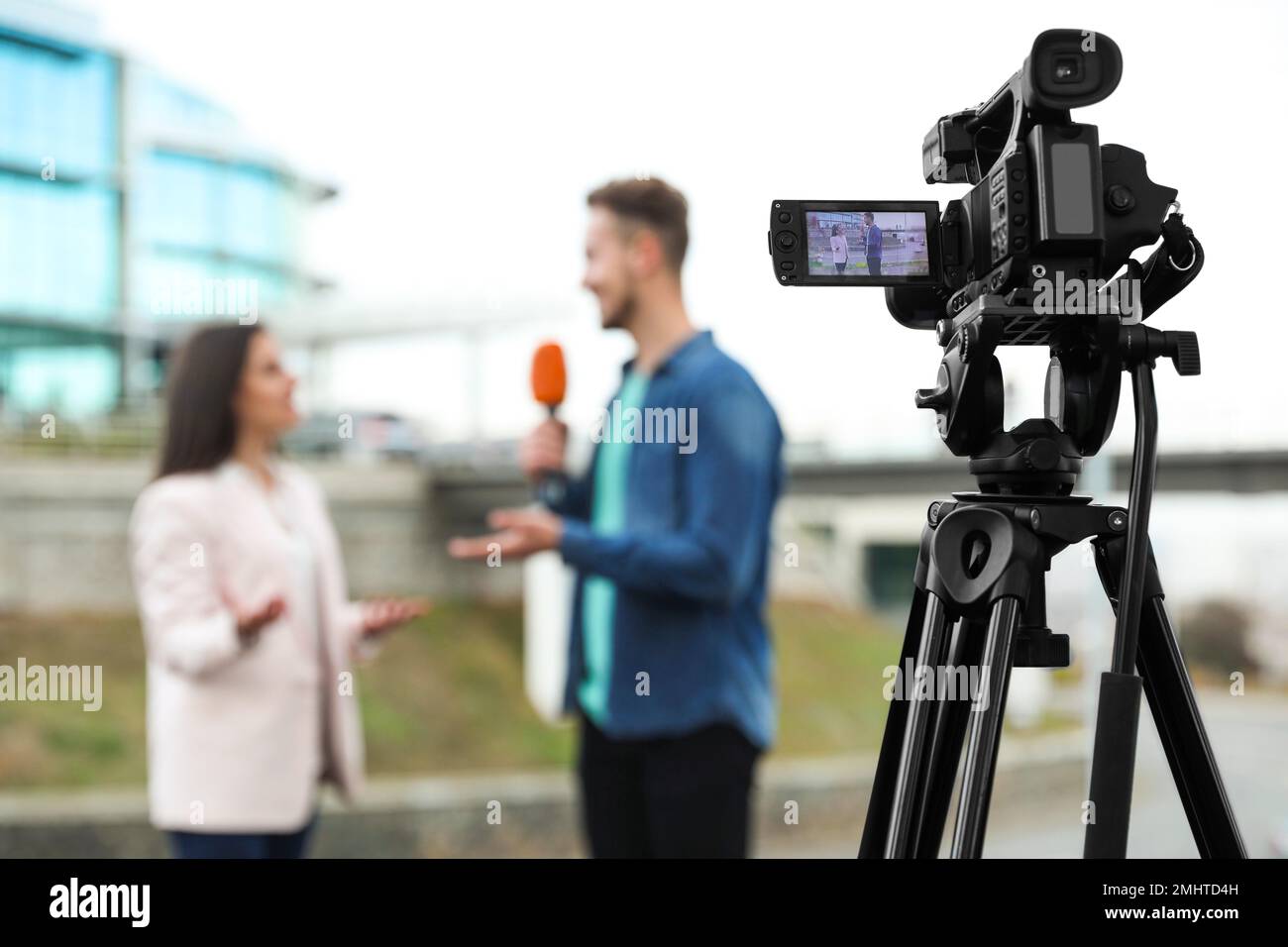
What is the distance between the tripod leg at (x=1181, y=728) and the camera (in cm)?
84

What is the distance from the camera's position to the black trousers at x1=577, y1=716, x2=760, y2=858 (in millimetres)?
1407

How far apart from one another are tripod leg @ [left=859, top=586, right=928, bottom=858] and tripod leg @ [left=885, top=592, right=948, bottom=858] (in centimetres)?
2

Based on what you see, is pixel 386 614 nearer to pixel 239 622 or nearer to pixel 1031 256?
pixel 239 622

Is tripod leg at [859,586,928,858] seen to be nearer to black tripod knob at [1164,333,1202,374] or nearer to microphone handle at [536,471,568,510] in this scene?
black tripod knob at [1164,333,1202,374]

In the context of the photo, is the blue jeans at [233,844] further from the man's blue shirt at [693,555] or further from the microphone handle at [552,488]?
the microphone handle at [552,488]

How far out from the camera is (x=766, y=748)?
4.96 ft

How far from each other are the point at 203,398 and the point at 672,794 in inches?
33.1

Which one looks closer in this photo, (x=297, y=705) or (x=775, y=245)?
(x=775, y=245)

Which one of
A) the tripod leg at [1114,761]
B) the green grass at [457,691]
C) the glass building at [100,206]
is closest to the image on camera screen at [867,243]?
the tripod leg at [1114,761]

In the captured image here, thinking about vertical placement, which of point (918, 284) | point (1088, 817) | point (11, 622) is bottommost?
point (11, 622)
